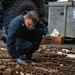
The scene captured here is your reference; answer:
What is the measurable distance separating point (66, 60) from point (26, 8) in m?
3.89

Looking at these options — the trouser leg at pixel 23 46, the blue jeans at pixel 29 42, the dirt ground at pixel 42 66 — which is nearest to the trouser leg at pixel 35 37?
the blue jeans at pixel 29 42

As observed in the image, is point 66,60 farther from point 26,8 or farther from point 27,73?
point 26,8

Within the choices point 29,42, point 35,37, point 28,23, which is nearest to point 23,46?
point 29,42

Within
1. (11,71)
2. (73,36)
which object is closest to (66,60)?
(11,71)

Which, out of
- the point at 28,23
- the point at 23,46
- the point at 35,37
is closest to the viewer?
the point at 28,23

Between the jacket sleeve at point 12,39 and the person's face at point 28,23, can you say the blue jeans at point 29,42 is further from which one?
the person's face at point 28,23

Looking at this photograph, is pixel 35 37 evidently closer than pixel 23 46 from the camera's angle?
No

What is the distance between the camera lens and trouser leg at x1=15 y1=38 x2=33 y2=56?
16.5ft

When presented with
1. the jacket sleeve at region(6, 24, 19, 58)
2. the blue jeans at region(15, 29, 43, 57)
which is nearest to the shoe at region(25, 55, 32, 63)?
the blue jeans at region(15, 29, 43, 57)

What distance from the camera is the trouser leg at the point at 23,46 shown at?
5029 mm

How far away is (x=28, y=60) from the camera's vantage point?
17.3ft

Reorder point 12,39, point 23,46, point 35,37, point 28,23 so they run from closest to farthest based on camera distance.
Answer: point 28,23 < point 12,39 < point 23,46 < point 35,37

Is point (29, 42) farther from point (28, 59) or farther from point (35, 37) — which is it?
point (28, 59)

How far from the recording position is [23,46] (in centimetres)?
509
